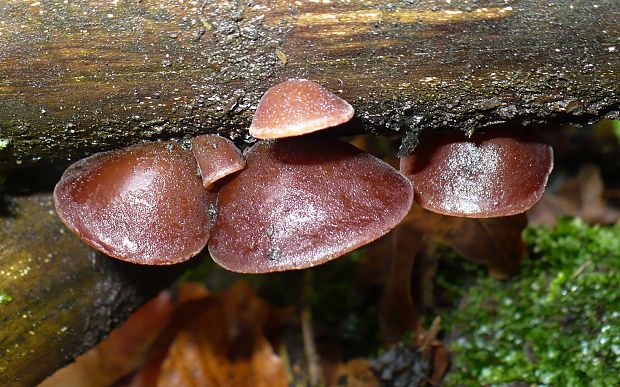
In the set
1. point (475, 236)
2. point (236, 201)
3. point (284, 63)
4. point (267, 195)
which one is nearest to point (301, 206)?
point (267, 195)

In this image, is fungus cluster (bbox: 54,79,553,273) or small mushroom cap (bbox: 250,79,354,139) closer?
small mushroom cap (bbox: 250,79,354,139)

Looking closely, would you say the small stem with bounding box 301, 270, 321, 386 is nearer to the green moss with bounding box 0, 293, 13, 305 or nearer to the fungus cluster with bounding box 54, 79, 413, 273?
the fungus cluster with bounding box 54, 79, 413, 273

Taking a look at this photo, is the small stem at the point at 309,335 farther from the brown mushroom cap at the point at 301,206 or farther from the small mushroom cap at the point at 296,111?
the small mushroom cap at the point at 296,111

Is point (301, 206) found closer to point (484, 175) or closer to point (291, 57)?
point (291, 57)

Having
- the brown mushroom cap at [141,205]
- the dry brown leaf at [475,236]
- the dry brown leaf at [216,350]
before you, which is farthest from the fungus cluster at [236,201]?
the dry brown leaf at [216,350]

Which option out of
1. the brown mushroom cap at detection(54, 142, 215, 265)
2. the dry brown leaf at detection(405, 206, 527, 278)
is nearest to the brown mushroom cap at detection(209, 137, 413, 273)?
the brown mushroom cap at detection(54, 142, 215, 265)
